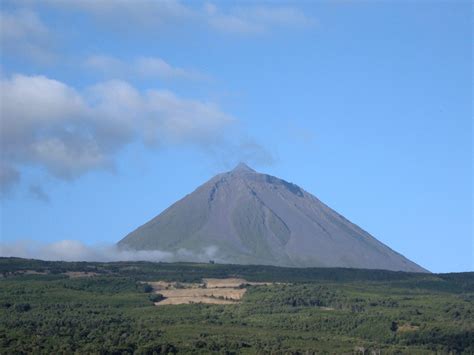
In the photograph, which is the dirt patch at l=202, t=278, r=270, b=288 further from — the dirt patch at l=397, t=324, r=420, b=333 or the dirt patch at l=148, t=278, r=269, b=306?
the dirt patch at l=397, t=324, r=420, b=333

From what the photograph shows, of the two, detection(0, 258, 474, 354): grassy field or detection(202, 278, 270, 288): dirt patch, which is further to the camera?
detection(202, 278, 270, 288): dirt patch

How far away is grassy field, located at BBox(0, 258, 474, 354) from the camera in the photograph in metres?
94.9

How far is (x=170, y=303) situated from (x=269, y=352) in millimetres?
41612

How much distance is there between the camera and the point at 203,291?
461 ft

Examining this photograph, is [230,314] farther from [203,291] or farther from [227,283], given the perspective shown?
[227,283]

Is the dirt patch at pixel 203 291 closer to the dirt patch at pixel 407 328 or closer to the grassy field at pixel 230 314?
the grassy field at pixel 230 314

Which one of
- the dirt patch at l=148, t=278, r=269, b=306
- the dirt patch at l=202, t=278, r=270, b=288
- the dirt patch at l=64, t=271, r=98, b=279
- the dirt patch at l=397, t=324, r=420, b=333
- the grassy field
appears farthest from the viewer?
the dirt patch at l=64, t=271, r=98, b=279

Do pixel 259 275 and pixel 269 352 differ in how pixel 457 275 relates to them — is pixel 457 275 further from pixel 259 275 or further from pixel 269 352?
pixel 269 352

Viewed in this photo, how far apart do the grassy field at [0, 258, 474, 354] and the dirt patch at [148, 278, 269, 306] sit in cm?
166

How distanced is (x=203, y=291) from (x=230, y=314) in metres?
18.9

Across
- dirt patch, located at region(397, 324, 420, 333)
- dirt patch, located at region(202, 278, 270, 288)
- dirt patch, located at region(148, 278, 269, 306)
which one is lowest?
dirt patch, located at region(397, 324, 420, 333)

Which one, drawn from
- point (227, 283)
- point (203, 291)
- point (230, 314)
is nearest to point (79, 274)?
point (227, 283)

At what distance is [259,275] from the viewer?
160 m

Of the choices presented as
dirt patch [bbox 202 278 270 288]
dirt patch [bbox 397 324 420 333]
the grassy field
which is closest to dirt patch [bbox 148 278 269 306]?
dirt patch [bbox 202 278 270 288]
